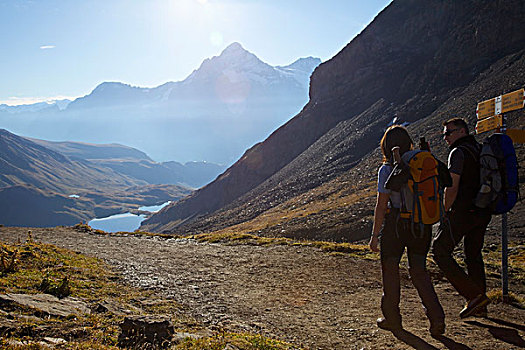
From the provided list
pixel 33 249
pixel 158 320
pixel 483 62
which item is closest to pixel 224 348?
pixel 158 320

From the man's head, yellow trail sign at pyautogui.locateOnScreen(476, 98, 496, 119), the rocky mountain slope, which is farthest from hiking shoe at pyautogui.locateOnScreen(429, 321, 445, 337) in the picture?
the rocky mountain slope

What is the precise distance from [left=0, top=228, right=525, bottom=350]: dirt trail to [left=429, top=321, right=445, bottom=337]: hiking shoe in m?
0.11

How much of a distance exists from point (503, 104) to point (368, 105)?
3416 inches

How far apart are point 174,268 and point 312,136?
303 ft

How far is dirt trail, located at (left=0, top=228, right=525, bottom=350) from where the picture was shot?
571 cm

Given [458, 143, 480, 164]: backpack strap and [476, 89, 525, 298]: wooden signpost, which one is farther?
[476, 89, 525, 298]: wooden signpost

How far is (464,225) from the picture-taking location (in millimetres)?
6223

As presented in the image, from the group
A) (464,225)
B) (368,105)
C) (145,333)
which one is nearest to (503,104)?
(464,225)

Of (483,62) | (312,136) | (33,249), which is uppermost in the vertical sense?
(483,62)

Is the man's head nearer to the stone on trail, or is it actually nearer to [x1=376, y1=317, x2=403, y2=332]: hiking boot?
[x1=376, y1=317, x2=403, y2=332]: hiking boot

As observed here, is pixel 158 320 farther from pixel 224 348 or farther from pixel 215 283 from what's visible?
pixel 215 283

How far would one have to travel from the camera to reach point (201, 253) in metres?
14.3

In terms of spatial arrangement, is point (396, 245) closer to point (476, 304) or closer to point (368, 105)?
point (476, 304)

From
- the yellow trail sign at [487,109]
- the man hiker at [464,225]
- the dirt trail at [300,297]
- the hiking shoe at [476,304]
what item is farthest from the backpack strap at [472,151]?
the dirt trail at [300,297]
